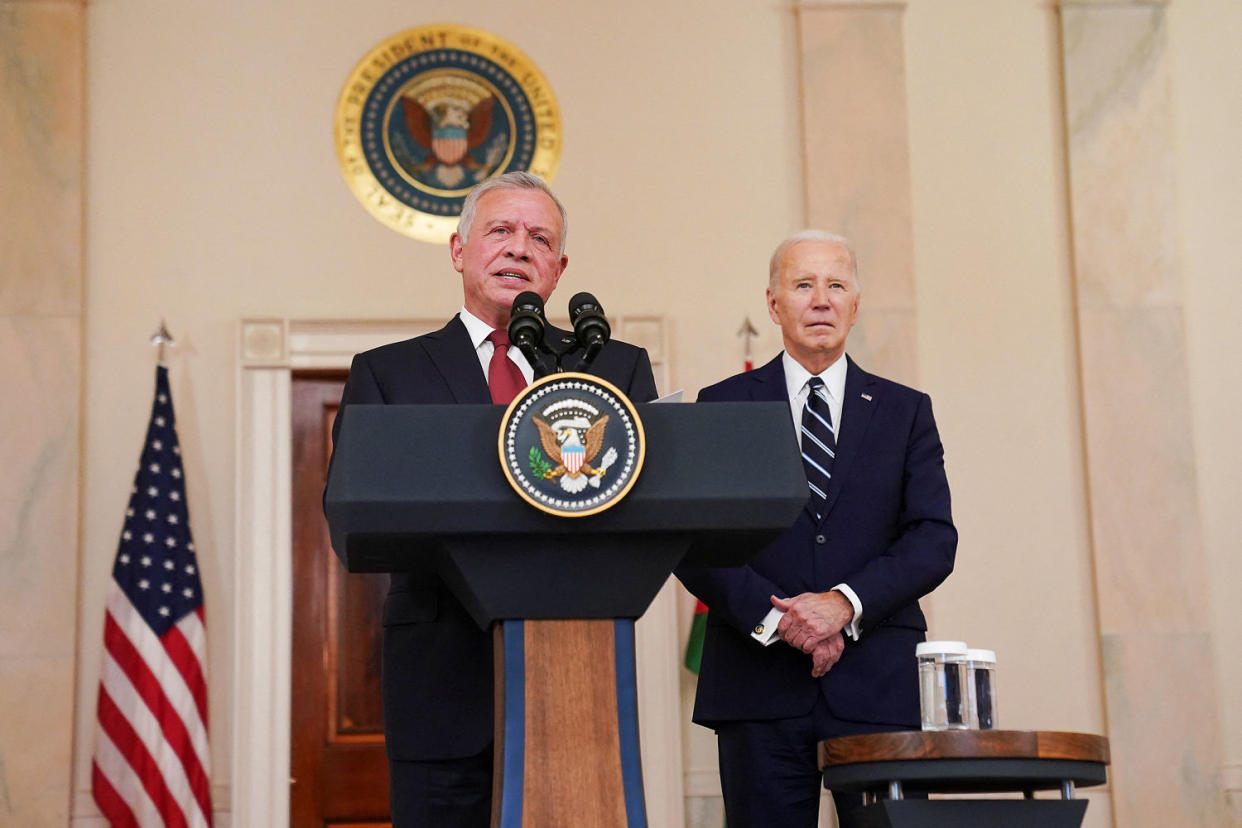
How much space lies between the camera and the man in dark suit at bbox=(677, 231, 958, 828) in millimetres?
2908

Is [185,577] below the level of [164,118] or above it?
below

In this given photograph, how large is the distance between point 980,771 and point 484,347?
1.12 m

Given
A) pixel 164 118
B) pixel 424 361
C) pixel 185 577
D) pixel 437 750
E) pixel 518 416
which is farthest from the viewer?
pixel 164 118

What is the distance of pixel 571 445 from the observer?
189 centimetres

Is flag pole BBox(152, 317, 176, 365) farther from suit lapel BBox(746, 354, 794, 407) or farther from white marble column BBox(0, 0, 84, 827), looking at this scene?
suit lapel BBox(746, 354, 794, 407)

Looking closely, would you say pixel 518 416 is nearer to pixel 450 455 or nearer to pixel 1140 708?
pixel 450 455

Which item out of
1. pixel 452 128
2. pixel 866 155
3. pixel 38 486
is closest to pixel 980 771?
pixel 866 155

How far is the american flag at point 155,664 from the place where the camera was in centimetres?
534

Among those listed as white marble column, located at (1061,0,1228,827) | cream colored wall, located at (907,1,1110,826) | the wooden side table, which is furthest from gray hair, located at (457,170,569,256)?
white marble column, located at (1061,0,1228,827)

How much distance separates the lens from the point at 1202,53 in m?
6.18

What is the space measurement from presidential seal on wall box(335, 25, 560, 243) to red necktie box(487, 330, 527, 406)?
11.4ft

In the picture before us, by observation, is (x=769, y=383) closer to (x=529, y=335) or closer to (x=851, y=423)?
(x=851, y=423)

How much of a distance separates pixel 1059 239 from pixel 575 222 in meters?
1.98

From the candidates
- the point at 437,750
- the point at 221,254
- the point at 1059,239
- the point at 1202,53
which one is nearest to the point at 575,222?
the point at 221,254
